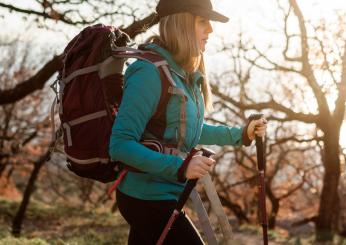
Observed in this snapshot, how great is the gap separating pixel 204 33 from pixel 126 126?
0.71 metres

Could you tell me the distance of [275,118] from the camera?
15.8 metres

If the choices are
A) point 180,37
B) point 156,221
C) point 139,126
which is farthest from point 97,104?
point 156,221

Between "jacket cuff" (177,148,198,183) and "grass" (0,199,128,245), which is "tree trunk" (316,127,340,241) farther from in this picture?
"jacket cuff" (177,148,198,183)

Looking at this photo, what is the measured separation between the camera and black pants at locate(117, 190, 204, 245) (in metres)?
2.55

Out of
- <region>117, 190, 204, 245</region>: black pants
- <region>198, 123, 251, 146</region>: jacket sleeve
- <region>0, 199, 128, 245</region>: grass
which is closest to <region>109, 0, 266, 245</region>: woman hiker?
<region>117, 190, 204, 245</region>: black pants

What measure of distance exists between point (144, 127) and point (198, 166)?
348 millimetres

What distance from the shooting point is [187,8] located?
8.83ft

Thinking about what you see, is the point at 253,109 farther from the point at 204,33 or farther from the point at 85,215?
the point at 204,33

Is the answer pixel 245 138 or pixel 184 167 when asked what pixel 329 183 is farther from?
pixel 184 167

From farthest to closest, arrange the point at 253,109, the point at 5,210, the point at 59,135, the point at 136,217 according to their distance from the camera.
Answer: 1. the point at 5,210
2. the point at 253,109
3. the point at 59,135
4. the point at 136,217

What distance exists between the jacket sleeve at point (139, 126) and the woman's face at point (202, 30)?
356mm

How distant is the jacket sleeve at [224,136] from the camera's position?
3143 mm

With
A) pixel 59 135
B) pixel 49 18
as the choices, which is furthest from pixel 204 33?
pixel 49 18

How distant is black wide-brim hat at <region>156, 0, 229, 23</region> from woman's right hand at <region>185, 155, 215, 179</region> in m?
0.81
